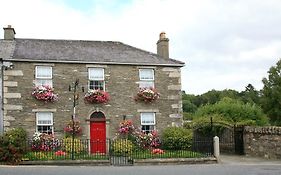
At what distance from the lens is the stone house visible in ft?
79.0

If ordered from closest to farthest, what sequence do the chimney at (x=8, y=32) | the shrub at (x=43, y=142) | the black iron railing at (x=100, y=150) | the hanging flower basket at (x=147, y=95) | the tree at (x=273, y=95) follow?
the black iron railing at (x=100, y=150), the shrub at (x=43, y=142), the hanging flower basket at (x=147, y=95), the chimney at (x=8, y=32), the tree at (x=273, y=95)

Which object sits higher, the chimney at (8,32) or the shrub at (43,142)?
the chimney at (8,32)

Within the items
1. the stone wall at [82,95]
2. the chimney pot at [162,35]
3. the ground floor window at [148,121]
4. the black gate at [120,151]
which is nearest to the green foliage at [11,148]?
the stone wall at [82,95]

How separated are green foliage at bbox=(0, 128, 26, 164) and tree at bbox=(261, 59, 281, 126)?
41.0 m

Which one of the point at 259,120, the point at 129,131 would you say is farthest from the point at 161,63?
the point at 259,120

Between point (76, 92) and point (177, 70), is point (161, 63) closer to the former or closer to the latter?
point (177, 70)

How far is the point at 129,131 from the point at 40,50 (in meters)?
7.93

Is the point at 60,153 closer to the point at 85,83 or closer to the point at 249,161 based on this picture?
the point at 85,83

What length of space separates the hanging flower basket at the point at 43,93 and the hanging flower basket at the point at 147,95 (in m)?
5.49

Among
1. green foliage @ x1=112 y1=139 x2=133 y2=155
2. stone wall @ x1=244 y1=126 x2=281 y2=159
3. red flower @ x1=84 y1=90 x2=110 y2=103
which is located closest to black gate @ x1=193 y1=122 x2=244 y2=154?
stone wall @ x1=244 y1=126 x2=281 y2=159

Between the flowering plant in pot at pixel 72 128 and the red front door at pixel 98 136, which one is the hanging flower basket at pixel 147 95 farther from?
the flowering plant in pot at pixel 72 128

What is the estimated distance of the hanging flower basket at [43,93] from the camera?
78.8 ft

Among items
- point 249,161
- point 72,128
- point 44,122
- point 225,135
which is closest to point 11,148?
point 44,122

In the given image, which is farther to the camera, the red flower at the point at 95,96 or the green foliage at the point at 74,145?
the red flower at the point at 95,96
